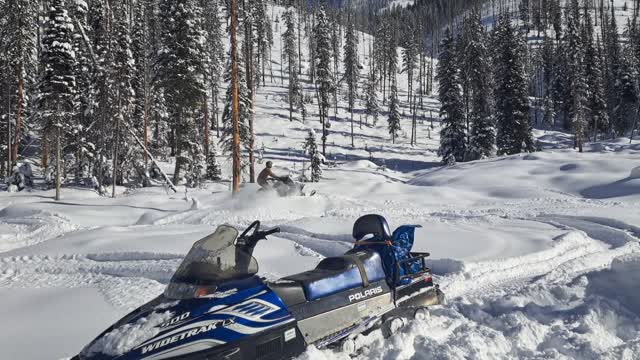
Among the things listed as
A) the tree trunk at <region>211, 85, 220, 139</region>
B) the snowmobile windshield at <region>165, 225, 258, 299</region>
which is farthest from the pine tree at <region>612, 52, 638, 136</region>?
the snowmobile windshield at <region>165, 225, 258, 299</region>

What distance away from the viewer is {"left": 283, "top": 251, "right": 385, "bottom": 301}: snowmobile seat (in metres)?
4.71

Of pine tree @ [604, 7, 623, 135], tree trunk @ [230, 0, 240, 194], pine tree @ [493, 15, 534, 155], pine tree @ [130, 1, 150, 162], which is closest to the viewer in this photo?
tree trunk @ [230, 0, 240, 194]

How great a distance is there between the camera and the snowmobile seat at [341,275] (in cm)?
471

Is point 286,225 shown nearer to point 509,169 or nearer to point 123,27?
point 509,169

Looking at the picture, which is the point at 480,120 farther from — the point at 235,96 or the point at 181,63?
the point at 235,96

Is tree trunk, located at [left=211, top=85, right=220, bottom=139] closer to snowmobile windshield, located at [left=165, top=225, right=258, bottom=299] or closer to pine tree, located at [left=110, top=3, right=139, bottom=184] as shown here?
pine tree, located at [left=110, top=3, right=139, bottom=184]

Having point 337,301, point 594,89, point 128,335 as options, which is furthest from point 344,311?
point 594,89

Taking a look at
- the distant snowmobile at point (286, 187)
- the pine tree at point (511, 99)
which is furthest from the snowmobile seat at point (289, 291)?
the pine tree at point (511, 99)

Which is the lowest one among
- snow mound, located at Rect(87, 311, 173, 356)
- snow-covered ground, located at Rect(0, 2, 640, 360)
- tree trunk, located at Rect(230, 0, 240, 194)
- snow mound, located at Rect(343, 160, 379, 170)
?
snow-covered ground, located at Rect(0, 2, 640, 360)

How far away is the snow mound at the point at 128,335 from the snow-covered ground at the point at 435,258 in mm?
1376

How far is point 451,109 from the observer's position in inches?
1700

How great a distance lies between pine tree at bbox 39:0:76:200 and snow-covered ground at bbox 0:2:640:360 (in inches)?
432

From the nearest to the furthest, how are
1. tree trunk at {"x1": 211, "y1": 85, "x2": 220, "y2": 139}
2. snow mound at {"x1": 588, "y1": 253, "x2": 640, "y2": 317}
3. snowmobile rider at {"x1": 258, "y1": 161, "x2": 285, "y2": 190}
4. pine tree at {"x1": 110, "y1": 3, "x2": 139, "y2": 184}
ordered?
1. snow mound at {"x1": 588, "y1": 253, "x2": 640, "y2": 317}
2. snowmobile rider at {"x1": 258, "y1": 161, "x2": 285, "y2": 190}
3. pine tree at {"x1": 110, "y1": 3, "x2": 139, "y2": 184}
4. tree trunk at {"x1": 211, "y1": 85, "x2": 220, "y2": 139}

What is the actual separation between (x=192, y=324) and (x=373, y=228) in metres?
2.88
